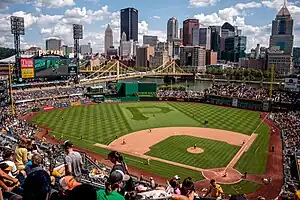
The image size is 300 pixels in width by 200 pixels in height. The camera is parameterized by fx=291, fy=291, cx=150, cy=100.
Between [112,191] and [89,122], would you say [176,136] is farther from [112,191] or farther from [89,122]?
[112,191]

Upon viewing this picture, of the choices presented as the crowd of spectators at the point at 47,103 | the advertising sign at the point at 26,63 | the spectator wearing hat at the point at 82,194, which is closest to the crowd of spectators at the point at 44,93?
the crowd of spectators at the point at 47,103

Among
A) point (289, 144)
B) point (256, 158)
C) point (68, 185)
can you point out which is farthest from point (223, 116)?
point (68, 185)

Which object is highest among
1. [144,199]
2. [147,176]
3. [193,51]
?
[193,51]

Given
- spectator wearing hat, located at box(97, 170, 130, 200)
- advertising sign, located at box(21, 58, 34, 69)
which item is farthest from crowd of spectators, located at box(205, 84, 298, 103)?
spectator wearing hat, located at box(97, 170, 130, 200)

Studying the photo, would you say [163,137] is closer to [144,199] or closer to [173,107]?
[173,107]

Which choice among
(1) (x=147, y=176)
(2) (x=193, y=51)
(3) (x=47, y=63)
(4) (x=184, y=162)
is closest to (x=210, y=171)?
(4) (x=184, y=162)
